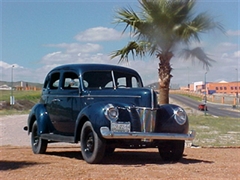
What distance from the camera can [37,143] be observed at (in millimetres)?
11375

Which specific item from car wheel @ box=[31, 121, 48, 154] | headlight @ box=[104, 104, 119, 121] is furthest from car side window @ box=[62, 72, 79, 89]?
headlight @ box=[104, 104, 119, 121]

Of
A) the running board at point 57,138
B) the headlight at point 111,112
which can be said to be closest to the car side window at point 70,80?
the running board at point 57,138

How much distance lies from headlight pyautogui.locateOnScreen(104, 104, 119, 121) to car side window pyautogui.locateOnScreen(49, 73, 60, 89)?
2.76 meters

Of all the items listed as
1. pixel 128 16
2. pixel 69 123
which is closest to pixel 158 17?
pixel 128 16

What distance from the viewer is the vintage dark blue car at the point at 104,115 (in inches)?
338

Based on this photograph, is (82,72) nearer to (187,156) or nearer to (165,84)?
(187,156)

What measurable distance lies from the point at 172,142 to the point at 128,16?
889cm

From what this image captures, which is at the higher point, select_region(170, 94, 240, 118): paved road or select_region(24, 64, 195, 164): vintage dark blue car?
select_region(24, 64, 195, 164): vintage dark blue car

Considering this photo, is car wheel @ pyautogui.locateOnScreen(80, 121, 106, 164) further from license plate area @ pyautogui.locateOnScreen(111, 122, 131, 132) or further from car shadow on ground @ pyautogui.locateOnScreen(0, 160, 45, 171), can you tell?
car shadow on ground @ pyautogui.locateOnScreen(0, 160, 45, 171)

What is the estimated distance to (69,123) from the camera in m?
10.0

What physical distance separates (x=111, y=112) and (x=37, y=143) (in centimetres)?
340

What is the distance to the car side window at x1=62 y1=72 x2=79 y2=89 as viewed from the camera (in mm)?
10219

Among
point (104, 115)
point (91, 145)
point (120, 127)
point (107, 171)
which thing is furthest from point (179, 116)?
point (107, 171)

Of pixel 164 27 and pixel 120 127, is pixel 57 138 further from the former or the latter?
pixel 164 27
